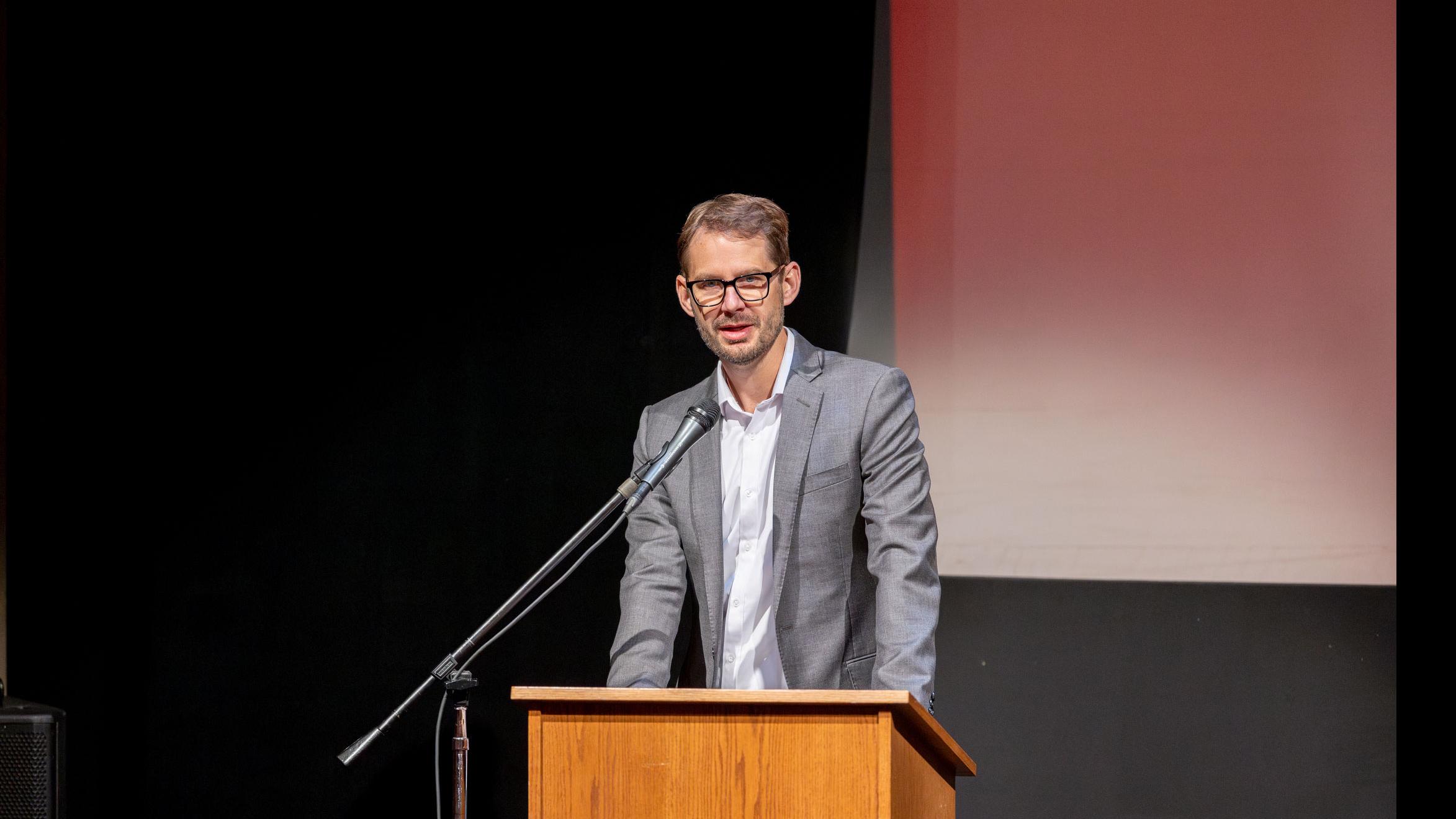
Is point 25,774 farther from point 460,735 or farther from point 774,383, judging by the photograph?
point 774,383

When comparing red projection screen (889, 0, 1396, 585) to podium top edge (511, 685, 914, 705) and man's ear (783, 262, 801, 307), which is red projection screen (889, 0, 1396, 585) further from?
podium top edge (511, 685, 914, 705)

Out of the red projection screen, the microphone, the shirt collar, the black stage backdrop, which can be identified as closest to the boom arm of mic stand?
the microphone

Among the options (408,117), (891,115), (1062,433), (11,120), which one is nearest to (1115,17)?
(891,115)

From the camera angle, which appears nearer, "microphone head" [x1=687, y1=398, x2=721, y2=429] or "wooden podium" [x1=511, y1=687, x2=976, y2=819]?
"wooden podium" [x1=511, y1=687, x2=976, y2=819]

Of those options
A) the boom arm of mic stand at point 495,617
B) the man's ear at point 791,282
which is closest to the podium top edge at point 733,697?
the boom arm of mic stand at point 495,617

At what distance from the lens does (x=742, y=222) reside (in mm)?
2586

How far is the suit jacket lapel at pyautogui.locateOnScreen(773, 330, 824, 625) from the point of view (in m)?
2.59

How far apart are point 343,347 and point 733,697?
226 cm

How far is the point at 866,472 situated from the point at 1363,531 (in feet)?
4.61

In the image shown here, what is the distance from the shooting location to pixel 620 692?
1770mm

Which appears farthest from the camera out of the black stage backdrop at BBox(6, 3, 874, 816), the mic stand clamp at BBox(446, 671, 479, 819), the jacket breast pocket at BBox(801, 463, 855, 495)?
the black stage backdrop at BBox(6, 3, 874, 816)

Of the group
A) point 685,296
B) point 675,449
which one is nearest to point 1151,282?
point 685,296

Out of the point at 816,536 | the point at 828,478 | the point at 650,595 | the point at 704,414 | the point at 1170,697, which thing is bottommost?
the point at 1170,697

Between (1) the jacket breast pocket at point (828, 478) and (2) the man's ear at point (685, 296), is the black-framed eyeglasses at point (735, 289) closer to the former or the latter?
(2) the man's ear at point (685, 296)
